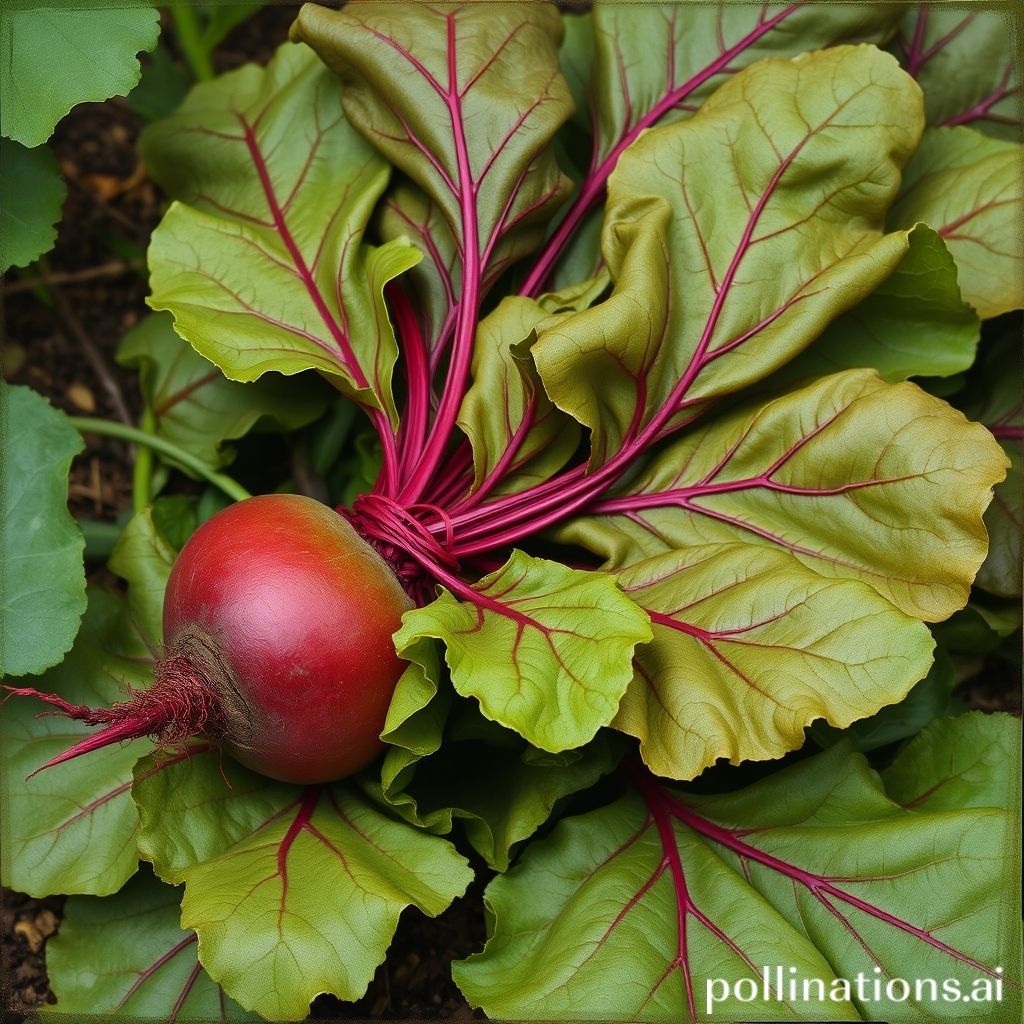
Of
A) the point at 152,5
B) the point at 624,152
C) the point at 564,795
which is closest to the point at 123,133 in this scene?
the point at 152,5

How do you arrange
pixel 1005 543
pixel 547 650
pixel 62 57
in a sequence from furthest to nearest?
1. pixel 1005 543
2. pixel 62 57
3. pixel 547 650

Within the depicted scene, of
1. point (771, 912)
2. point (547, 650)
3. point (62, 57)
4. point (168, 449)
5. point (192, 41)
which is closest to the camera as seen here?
point (547, 650)

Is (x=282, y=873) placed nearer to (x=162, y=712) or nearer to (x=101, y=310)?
(x=162, y=712)

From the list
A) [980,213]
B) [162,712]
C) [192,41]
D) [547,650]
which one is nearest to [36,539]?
[162,712]

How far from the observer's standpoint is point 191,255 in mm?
1577

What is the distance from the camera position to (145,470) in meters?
1.79

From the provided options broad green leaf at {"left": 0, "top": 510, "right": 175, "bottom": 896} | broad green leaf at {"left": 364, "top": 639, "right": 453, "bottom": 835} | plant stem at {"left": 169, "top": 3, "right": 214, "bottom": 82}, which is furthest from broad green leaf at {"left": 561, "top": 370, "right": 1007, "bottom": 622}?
plant stem at {"left": 169, "top": 3, "right": 214, "bottom": 82}

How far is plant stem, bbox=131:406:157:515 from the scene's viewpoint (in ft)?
5.82

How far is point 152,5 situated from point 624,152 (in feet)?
2.36

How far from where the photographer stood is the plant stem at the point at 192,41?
6.25ft

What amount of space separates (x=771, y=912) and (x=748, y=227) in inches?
36.2

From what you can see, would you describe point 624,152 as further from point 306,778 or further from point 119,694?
point 119,694

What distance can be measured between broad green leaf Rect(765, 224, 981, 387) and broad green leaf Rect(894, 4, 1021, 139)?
41 centimetres

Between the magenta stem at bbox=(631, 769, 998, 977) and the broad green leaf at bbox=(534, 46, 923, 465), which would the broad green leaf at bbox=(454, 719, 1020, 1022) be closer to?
the magenta stem at bbox=(631, 769, 998, 977)
